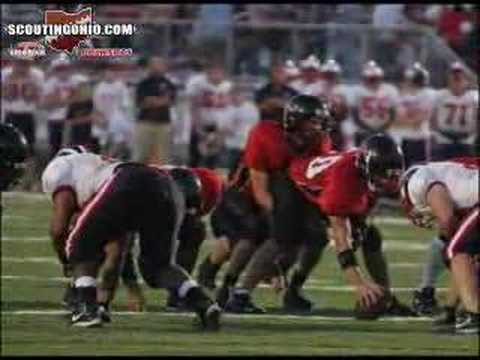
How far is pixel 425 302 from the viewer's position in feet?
34.3

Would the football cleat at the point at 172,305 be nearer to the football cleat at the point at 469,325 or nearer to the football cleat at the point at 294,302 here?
the football cleat at the point at 294,302

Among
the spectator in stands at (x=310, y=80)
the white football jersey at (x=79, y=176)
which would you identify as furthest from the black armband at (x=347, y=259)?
the spectator in stands at (x=310, y=80)

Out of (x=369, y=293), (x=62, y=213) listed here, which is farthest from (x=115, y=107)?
(x=369, y=293)

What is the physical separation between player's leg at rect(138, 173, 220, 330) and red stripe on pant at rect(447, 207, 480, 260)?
1.28m

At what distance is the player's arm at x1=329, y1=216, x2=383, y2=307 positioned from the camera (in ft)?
30.9

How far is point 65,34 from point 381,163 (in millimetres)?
2031

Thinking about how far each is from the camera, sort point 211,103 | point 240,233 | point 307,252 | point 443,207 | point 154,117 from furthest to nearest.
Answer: point 211,103 → point 154,117 → point 240,233 → point 307,252 → point 443,207

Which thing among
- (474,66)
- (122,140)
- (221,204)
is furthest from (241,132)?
(221,204)

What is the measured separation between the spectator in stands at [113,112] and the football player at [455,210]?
34.8ft

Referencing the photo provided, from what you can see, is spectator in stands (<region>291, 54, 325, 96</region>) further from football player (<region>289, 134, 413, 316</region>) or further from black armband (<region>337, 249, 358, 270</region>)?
black armband (<region>337, 249, 358, 270</region>)

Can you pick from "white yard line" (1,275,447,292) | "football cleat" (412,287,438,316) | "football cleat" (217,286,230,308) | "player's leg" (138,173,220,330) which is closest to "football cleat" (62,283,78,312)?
"player's leg" (138,173,220,330)

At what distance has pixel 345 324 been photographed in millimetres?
9812

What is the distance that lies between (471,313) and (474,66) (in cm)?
1188

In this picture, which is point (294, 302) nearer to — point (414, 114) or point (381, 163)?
point (381, 163)
